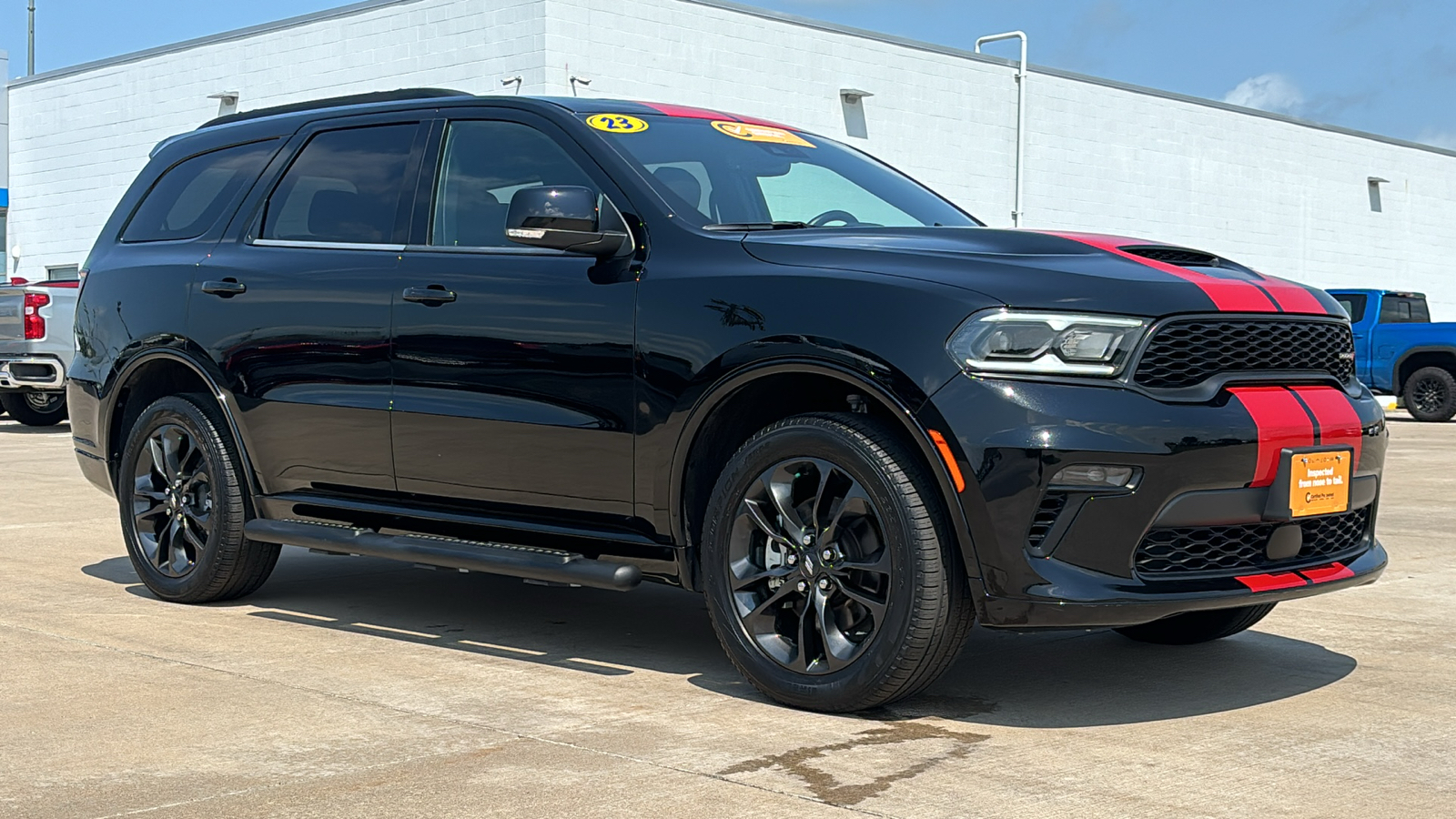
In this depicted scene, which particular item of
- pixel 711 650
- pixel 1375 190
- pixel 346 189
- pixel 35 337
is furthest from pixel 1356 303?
pixel 346 189

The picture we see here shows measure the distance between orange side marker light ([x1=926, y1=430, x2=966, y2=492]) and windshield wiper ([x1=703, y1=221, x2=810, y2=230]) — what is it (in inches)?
44.2

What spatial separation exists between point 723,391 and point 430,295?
4.10ft

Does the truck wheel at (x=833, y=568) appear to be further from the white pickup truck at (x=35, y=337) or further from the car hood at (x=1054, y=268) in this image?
the white pickup truck at (x=35, y=337)

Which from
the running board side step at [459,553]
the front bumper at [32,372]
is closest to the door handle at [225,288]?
the running board side step at [459,553]

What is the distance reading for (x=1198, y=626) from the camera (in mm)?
5613

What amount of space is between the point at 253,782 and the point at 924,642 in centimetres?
169

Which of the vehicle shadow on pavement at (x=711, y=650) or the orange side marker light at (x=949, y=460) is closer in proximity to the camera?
the orange side marker light at (x=949, y=460)

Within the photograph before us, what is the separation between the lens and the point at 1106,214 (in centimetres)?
3020

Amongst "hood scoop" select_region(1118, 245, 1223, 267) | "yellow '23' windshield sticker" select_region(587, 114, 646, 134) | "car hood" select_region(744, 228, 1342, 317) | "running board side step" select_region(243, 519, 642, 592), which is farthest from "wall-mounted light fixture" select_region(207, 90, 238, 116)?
"hood scoop" select_region(1118, 245, 1223, 267)

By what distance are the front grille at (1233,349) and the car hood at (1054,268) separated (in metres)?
0.04

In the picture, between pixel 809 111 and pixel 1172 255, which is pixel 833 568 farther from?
pixel 809 111

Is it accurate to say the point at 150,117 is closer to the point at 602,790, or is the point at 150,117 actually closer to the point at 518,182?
the point at 518,182

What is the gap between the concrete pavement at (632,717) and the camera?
12.3ft

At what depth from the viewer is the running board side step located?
4.95m
